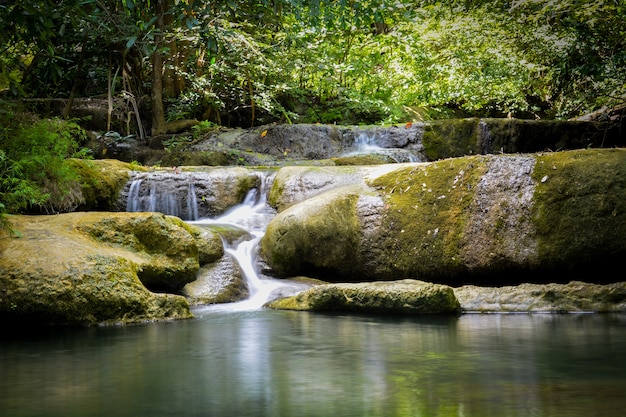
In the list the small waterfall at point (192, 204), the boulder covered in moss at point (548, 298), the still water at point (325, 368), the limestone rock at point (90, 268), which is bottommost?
the still water at point (325, 368)

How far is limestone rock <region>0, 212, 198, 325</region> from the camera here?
6.01 m

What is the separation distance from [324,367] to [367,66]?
14.0 m

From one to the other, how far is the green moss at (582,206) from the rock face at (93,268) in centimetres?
420

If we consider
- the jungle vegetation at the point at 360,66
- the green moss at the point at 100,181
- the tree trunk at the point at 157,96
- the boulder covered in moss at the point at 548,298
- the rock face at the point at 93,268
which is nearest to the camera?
the rock face at the point at 93,268

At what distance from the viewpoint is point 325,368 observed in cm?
417

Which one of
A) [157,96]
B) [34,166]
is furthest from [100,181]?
[157,96]

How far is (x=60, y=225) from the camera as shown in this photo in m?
7.11

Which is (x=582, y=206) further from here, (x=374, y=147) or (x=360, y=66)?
(x=360, y=66)

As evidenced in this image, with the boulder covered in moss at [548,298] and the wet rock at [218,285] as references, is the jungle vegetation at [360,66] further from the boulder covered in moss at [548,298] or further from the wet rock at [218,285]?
the boulder covered in moss at [548,298]

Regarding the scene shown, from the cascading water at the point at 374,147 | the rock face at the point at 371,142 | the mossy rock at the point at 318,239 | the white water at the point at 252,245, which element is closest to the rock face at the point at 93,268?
the white water at the point at 252,245

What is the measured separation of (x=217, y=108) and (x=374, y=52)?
5.03 meters

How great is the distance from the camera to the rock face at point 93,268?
6008 mm

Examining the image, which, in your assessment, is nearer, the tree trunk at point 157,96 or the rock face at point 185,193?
the rock face at point 185,193

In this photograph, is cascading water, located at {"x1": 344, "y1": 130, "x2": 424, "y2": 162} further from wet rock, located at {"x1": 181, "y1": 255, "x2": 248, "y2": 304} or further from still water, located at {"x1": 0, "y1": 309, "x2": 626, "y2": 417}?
still water, located at {"x1": 0, "y1": 309, "x2": 626, "y2": 417}
